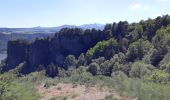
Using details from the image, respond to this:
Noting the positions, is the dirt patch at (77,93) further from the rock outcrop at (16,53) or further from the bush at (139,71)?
the rock outcrop at (16,53)

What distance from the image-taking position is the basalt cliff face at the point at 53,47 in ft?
368

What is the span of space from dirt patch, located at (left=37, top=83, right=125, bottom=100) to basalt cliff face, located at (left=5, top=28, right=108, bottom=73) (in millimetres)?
54671

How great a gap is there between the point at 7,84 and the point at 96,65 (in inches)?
1132

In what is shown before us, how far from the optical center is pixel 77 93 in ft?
151

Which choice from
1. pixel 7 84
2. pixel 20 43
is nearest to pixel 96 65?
pixel 7 84

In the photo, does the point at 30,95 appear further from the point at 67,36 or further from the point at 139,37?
the point at 67,36

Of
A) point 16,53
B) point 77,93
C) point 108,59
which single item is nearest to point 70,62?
point 108,59

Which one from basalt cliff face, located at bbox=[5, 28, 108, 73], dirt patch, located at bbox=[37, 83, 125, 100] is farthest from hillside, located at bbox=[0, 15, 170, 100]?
dirt patch, located at bbox=[37, 83, 125, 100]

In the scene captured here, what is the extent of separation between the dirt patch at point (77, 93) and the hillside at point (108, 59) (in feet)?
1.52

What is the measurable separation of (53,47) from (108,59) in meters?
35.9

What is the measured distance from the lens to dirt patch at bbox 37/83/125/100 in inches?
1663

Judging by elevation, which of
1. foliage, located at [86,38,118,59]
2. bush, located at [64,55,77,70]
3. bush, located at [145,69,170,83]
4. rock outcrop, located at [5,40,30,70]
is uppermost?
bush, located at [145,69,170,83]

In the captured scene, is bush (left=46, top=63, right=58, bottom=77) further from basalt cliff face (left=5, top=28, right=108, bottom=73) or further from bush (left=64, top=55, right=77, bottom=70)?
basalt cliff face (left=5, top=28, right=108, bottom=73)

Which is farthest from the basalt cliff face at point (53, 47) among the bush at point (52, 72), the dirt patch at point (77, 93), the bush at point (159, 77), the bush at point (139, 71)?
the dirt patch at point (77, 93)
